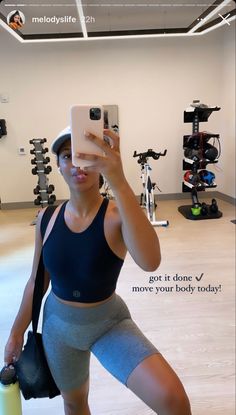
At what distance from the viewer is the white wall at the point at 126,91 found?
1.11 m

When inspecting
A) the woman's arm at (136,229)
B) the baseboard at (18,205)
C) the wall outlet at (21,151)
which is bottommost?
the baseboard at (18,205)

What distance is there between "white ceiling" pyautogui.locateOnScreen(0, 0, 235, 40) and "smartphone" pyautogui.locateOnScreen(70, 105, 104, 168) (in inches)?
22.8

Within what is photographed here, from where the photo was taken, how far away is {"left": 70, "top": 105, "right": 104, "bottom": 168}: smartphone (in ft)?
1.57

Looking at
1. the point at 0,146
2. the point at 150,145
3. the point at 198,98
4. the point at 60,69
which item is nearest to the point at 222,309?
the point at 0,146

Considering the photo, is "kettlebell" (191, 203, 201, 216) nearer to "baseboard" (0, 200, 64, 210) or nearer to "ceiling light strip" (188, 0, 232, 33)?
"ceiling light strip" (188, 0, 232, 33)

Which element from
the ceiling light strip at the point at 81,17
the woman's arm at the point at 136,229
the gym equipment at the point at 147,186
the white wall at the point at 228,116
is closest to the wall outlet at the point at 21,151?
the ceiling light strip at the point at 81,17

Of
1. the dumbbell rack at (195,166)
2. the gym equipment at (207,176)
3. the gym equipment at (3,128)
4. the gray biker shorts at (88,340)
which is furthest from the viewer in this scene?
the gym equipment at (207,176)

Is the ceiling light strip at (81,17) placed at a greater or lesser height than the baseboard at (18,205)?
greater

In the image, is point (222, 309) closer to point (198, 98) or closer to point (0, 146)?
point (0, 146)

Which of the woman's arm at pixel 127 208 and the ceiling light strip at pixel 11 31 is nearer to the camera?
the woman's arm at pixel 127 208

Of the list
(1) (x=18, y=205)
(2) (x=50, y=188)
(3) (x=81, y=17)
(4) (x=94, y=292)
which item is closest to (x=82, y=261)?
(4) (x=94, y=292)

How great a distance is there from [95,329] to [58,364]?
173 millimetres

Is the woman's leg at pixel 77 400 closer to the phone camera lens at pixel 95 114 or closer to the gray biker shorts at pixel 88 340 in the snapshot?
the gray biker shorts at pixel 88 340

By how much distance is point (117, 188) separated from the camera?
19.5 inches
